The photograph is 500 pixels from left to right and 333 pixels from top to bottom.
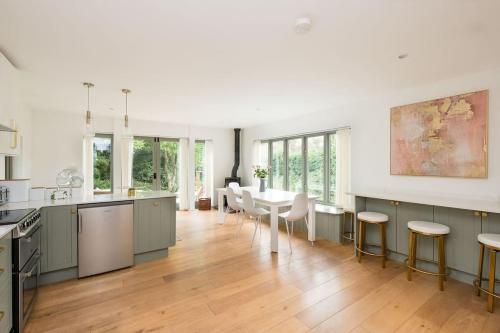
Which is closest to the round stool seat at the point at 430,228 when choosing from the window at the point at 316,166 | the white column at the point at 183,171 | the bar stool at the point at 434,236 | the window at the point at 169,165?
the bar stool at the point at 434,236

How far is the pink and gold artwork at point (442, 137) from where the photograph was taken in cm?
269

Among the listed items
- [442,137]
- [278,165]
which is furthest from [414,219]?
[278,165]

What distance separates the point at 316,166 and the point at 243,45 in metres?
3.36

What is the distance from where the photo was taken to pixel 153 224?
123 inches

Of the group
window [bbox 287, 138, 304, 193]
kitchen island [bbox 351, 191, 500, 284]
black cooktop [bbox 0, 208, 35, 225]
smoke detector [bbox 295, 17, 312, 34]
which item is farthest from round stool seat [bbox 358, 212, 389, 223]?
black cooktop [bbox 0, 208, 35, 225]

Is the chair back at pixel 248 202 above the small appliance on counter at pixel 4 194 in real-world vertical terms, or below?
below

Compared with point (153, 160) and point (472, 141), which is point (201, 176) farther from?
point (472, 141)

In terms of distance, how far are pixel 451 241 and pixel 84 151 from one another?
6.60m

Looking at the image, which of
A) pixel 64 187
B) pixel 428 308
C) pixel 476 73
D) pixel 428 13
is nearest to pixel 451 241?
pixel 428 308

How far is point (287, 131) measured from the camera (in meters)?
5.48

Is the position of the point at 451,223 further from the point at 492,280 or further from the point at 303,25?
the point at 303,25

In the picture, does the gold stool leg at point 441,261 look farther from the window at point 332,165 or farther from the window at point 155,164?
the window at point 155,164

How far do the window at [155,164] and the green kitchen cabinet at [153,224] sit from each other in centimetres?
295

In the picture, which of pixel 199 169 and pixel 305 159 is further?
pixel 199 169
